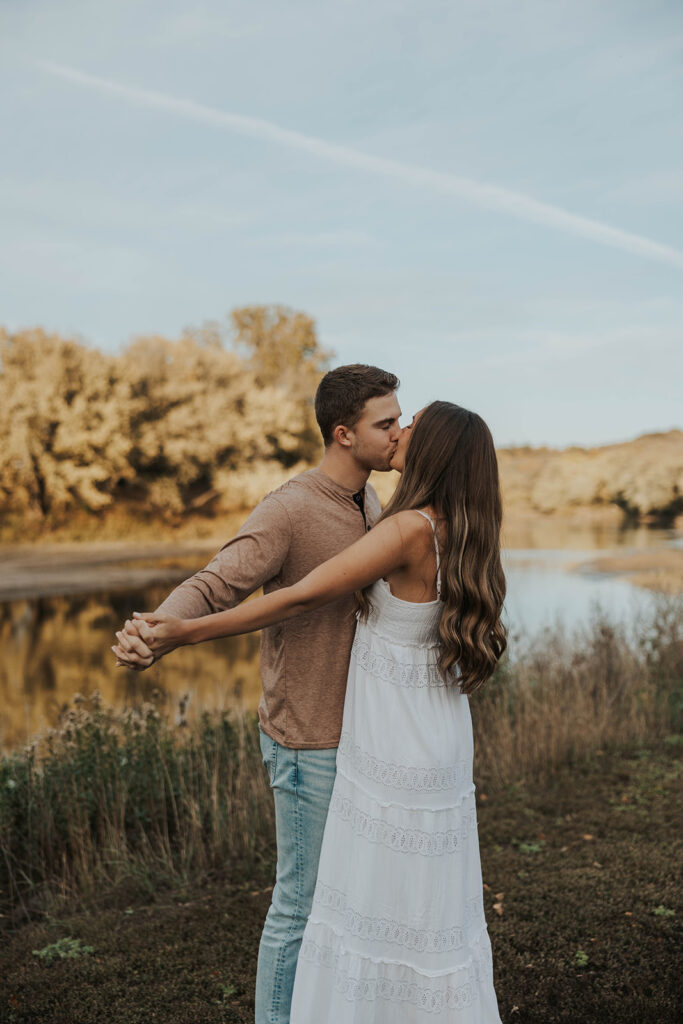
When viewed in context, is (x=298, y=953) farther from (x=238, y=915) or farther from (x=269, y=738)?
(x=238, y=915)

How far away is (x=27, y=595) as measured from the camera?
2225 cm

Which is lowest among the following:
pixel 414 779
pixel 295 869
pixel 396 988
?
pixel 396 988

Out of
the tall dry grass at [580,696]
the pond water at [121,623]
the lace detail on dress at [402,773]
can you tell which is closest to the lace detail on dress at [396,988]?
the lace detail on dress at [402,773]

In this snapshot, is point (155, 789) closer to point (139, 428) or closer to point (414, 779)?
point (414, 779)

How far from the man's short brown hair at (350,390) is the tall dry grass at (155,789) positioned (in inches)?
124

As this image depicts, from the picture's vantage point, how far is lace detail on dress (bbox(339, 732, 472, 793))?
2305mm

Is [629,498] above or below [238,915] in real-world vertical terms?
above

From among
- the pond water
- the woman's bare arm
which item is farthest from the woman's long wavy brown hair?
the pond water

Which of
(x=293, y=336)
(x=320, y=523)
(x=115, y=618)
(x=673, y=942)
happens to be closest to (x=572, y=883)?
(x=673, y=942)

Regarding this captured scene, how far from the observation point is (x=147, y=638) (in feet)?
6.74

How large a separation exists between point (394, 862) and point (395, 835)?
7 cm

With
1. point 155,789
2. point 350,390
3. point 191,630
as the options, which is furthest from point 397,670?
point 155,789

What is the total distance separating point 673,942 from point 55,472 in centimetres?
2421

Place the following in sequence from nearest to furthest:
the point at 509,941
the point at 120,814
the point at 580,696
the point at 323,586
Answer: the point at 323,586, the point at 509,941, the point at 120,814, the point at 580,696
